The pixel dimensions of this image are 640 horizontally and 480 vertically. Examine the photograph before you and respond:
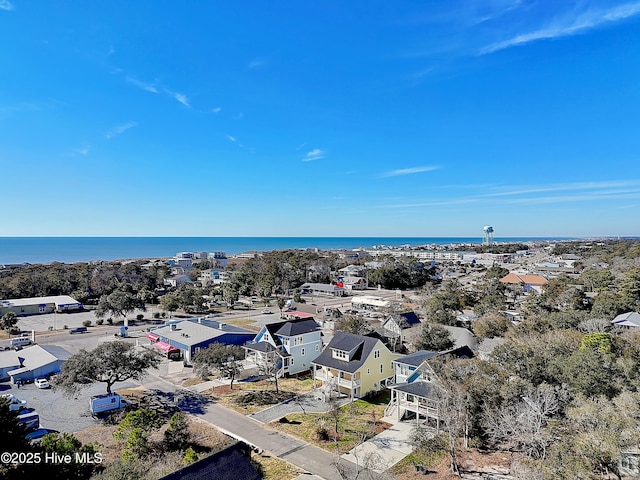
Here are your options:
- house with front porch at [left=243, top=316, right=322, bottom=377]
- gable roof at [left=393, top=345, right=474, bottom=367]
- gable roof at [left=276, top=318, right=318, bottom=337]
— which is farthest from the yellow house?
gable roof at [left=276, top=318, right=318, bottom=337]

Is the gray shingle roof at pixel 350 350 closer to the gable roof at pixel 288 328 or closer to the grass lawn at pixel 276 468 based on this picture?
the gable roof at pixel 288 328

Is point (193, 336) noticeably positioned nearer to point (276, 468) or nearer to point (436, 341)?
point (276, 468)

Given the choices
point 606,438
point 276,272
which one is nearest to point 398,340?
point 606,438

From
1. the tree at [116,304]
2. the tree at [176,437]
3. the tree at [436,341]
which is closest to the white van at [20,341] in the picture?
the tree at [116,304]

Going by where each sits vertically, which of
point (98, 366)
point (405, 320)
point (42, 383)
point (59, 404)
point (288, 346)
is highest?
point (98, 366)

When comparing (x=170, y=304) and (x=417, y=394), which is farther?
(x=170, y=304)

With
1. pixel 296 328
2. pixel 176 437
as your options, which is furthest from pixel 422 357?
pixel 176 437
